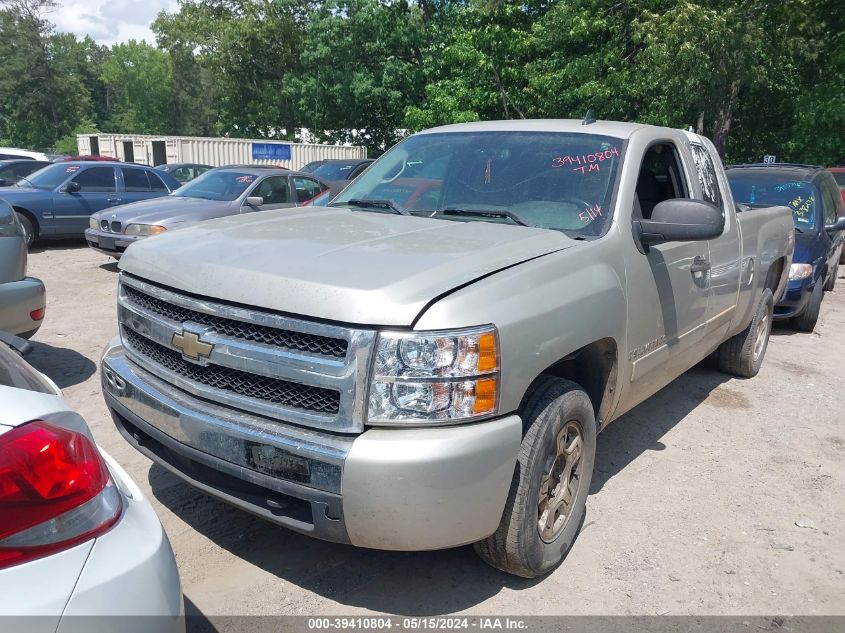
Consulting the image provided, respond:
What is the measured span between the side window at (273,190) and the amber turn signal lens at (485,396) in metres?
8.96

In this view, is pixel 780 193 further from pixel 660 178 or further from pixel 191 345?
pixel 191 345

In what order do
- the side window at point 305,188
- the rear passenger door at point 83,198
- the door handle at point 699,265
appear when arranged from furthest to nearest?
1. the rear passenger door at point 83,198
2. the side window at point 305,188
3. the door handle at point 699,265

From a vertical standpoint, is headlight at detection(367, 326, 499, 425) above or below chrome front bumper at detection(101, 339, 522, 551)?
above

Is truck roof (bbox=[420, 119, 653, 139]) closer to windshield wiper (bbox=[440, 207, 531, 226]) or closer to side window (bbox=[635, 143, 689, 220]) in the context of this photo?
side window (bbox=[635, 143, 689, 220])

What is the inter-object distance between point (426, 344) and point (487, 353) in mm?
230

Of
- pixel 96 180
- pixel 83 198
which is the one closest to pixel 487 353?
pixel 83 198

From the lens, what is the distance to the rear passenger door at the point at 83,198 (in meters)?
12.2

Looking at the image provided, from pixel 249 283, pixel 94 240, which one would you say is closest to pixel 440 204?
pixel 249 283

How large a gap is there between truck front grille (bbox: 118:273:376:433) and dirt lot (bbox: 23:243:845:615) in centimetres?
88

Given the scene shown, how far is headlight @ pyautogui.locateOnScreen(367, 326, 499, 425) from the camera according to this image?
2.45 meters

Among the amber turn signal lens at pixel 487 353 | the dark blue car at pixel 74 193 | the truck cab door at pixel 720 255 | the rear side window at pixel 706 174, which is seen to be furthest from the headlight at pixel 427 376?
the dark blue car at pixel 74 193

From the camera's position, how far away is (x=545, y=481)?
9.93ft

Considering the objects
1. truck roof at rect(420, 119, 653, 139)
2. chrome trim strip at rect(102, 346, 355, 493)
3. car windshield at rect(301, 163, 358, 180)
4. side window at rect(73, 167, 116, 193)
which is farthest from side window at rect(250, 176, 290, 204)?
chrome trim strip at rect(102, 346, 355, 493)

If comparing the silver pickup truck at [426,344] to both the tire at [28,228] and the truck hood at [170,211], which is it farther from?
the tire at [28,228]
